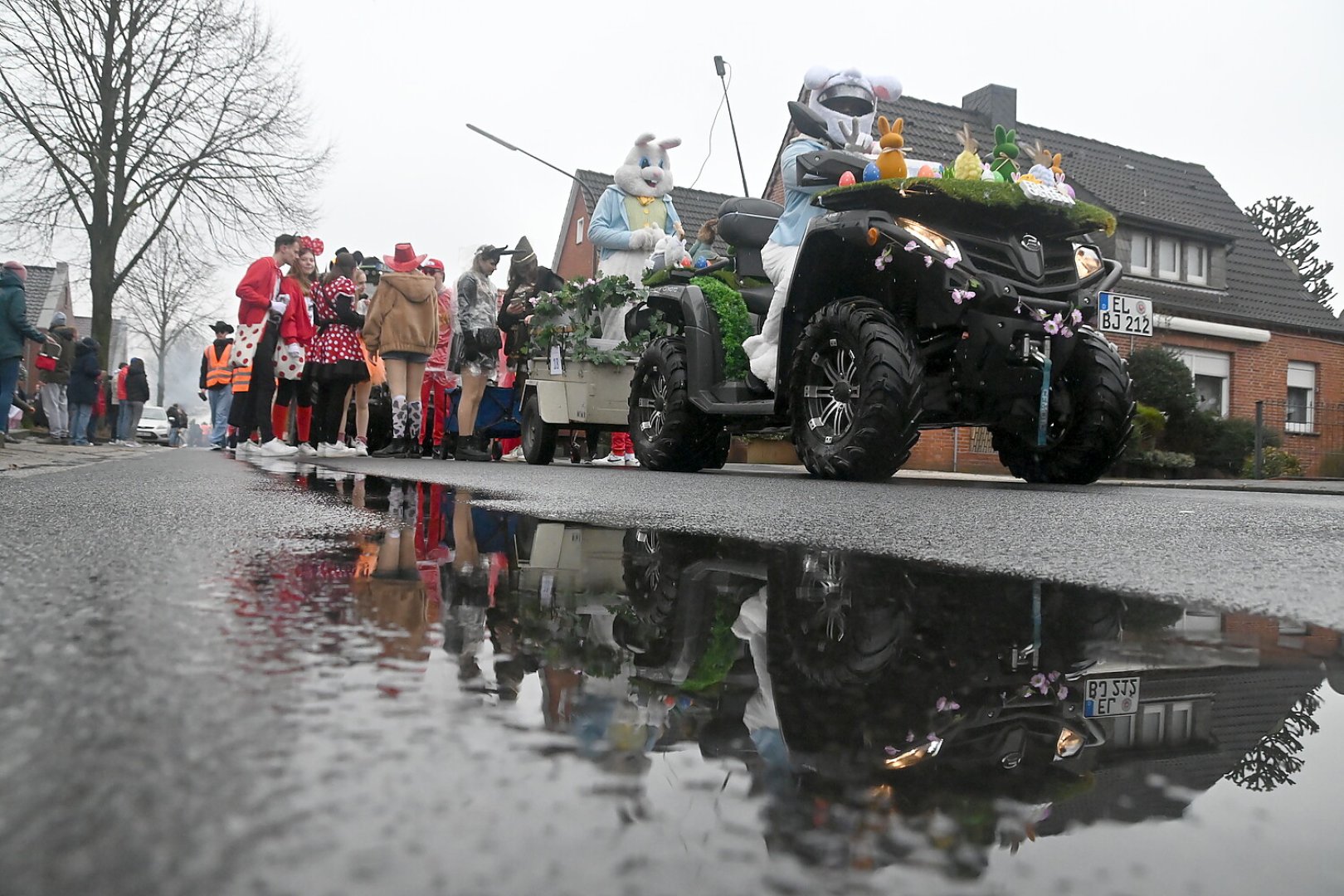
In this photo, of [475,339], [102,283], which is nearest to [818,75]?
[475,339]

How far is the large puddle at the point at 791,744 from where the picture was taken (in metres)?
0.55

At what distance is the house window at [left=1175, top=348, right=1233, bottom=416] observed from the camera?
22281mm

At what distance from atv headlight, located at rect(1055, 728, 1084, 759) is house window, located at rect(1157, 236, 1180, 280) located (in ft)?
82.7

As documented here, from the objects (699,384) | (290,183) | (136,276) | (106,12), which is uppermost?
(106,12)

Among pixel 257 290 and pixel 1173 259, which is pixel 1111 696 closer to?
pixel 257 290

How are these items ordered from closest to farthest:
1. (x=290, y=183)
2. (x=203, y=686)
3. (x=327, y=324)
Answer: (x=203, y=686) < (x=327, y=324) < (x=290, y=183)

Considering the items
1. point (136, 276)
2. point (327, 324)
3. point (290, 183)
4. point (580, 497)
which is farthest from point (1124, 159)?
point (580, 497)

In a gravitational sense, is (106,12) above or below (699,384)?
above

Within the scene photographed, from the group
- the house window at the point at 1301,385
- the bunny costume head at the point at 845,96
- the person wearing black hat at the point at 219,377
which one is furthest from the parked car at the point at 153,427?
the bunny costume head at the point at 845,96

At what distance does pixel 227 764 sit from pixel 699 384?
22.5ft

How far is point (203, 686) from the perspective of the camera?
2.91 ft

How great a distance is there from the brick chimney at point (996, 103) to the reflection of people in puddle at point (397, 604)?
24669 millimetres

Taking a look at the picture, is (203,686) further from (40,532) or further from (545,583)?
(40,532)

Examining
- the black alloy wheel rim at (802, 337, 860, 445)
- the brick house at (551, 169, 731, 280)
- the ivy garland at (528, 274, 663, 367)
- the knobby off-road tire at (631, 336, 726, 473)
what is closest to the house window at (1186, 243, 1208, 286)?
the brick house at (551, 169, 731, 280)
